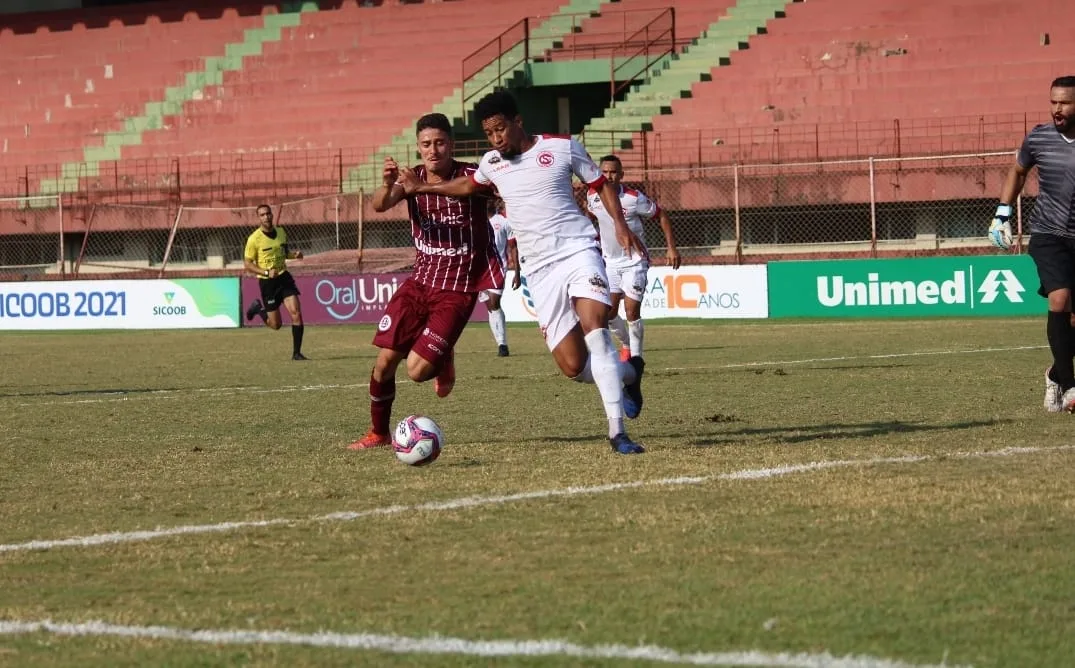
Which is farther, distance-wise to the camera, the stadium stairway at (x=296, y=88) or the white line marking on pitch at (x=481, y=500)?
the stadium stairway at (x=296, y=88)

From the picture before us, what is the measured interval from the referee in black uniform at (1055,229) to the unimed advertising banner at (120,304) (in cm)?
2437

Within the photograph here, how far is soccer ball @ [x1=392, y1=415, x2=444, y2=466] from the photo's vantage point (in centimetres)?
877

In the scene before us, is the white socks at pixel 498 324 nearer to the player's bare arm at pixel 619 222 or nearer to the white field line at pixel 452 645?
the player's bare arm at pixel 619 222

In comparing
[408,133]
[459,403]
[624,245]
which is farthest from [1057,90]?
[408,133]

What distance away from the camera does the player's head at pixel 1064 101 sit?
34.2ft

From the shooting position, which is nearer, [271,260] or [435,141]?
[435,141]

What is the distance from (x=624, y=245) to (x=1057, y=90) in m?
3.29

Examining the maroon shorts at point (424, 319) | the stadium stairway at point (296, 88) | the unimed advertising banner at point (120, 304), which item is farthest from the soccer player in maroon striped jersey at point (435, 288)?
the stadium stairway at point (296, 88)

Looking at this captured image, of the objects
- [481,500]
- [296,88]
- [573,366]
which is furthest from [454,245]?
[296,88]

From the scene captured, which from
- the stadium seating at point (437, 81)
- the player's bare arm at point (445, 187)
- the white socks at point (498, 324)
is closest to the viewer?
the player's bare arm at point (445, 187)

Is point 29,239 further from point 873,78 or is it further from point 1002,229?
point 1002,229

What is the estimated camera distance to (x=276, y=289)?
2266 cm

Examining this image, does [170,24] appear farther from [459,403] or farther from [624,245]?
[624,245]

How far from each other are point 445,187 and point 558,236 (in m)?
0.76
